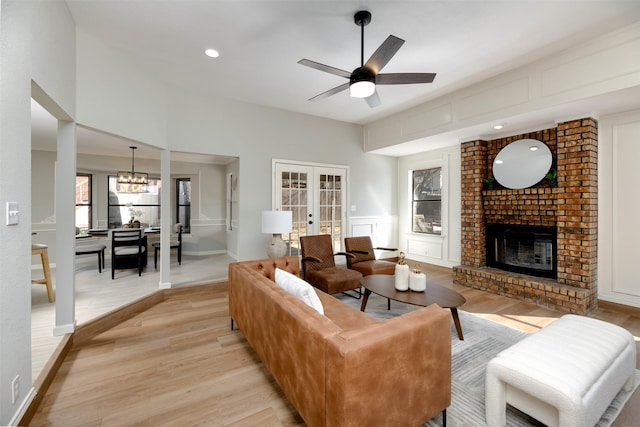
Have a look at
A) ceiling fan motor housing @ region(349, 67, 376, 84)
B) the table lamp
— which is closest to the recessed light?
ceiling fan motor housing @ region(349, 67, 376, 84)

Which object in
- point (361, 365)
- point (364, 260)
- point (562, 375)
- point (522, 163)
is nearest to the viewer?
point (361, 365)

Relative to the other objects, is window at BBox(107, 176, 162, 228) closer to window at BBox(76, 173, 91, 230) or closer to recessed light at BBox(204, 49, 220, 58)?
window at BBox(76, 173, 91, 230)

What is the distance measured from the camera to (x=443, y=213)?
547cm

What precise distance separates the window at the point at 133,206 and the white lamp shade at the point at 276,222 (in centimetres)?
417

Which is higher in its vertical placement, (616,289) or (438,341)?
(438,341)

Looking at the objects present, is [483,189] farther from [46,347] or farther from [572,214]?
[46,347]

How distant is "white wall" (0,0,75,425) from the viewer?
4.71 ft

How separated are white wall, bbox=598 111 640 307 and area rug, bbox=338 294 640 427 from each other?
5.89 feet

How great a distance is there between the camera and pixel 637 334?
9.15 feet

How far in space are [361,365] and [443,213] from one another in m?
4.92

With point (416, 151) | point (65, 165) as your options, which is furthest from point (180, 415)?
point (416, 151)

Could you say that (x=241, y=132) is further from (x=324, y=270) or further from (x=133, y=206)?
(x=133, y=206)

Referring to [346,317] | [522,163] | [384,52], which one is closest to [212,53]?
[384,52]

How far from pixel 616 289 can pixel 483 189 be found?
2081 millimetres
